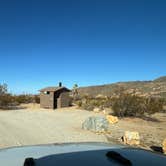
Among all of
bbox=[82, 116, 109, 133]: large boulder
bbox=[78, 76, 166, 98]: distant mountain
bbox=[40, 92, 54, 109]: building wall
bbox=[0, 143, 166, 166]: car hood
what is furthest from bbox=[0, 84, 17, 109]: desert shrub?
bbox=[78, 76, 166, 98]: distant mountain

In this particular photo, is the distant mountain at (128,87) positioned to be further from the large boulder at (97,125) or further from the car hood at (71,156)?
the car hood at (71,156)

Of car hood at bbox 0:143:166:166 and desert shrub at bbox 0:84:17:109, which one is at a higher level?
desert shrub at bbox 0:84:17:109

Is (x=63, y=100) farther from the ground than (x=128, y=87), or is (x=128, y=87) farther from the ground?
(x=128, y=87)

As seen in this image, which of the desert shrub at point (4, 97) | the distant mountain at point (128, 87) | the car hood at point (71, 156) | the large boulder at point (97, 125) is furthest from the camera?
the distant mountain at point (128, 87)

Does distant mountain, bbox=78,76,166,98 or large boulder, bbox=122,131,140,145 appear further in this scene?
distant mountain, bbox=78,76,166,98

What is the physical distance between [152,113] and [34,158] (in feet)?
87.7

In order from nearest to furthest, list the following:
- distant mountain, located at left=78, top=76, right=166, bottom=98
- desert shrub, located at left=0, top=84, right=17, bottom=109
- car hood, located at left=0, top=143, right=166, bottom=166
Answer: car hood, located at left=0, top=143, right=166, bottom=166
desert shrub, located at left=0, top=84, right=17, bottom=109
distant mountain, located at left=78, top=76, right=166, bottom=98

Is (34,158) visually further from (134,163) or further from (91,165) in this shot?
(134,163)

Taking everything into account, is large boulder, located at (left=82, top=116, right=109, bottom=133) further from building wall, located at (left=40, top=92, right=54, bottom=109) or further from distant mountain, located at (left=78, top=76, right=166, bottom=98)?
distant mountain, located at (left=78, top=76, right=166, bottom=98)

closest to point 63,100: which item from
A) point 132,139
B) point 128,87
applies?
point 132,139

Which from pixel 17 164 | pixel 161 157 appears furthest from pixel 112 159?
pixel 17 164

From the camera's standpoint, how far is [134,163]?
8.03 feet

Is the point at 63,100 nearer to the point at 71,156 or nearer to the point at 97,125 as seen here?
the point at 97,125

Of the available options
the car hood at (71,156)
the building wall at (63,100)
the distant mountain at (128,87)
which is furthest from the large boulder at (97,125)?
the distant mountain at (128,87)
